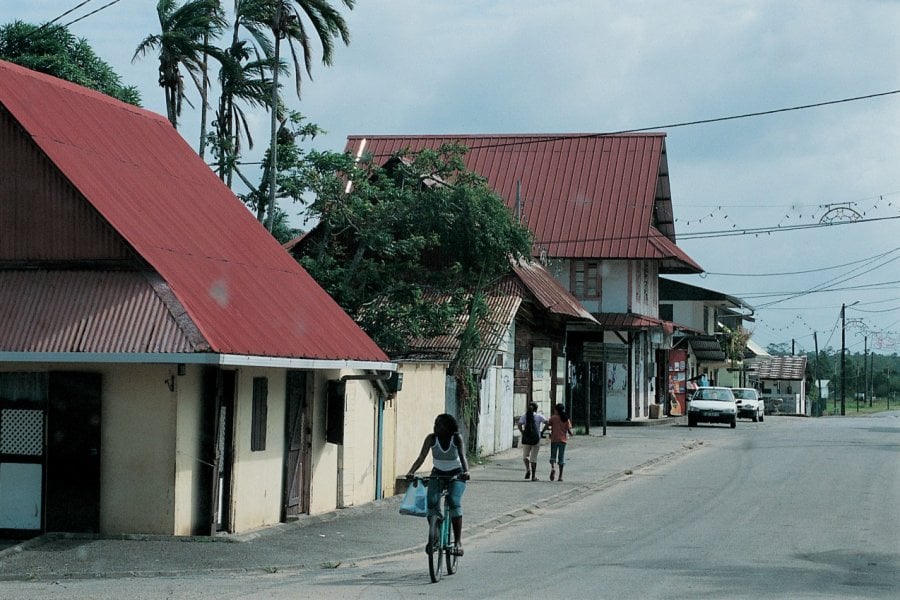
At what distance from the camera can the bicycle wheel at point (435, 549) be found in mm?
12695

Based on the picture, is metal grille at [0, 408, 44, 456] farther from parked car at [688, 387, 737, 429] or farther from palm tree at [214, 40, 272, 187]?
parked car at [688, 387, 737, 429]

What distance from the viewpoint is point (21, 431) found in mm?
15945

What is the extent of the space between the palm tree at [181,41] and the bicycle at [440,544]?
16.8m

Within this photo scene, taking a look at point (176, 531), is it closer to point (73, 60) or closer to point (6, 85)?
point (6, 85)

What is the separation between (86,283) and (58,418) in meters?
1.68

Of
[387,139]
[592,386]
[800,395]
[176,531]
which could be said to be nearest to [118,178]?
[176,531]

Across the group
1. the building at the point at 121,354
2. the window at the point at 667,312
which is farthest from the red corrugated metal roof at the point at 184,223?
the window at the point at 667,312

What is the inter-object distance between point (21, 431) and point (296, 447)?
158 inches

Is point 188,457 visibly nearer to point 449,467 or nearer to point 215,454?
point 215,454

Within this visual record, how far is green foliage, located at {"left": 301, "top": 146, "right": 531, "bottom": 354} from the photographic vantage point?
27812mm

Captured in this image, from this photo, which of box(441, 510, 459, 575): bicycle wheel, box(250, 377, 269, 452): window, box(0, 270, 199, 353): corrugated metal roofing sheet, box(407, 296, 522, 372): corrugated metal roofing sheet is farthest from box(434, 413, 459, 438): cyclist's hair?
box(407, 296, 522, 372): corrugated metal roofing sheet

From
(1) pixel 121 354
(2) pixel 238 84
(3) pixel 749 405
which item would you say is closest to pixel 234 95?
(2) pixel 238 84

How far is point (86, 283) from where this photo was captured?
15.9m

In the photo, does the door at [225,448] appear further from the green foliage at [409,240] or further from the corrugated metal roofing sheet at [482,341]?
the corrugated metal roofing sheet at [482,341]
